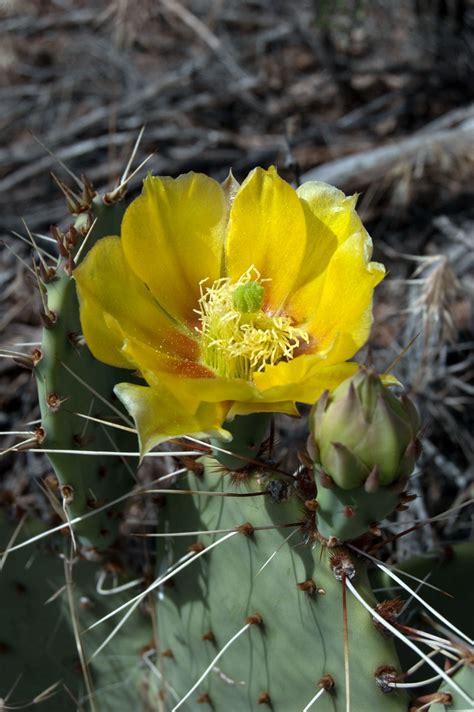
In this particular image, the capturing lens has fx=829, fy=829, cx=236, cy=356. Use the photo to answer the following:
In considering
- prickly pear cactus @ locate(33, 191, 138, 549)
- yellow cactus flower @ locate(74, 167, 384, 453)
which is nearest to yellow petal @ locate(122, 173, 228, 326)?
yellow cactus flower @ locate(74, 167, 384, 453)

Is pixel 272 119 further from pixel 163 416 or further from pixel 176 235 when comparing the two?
pixel 163 416

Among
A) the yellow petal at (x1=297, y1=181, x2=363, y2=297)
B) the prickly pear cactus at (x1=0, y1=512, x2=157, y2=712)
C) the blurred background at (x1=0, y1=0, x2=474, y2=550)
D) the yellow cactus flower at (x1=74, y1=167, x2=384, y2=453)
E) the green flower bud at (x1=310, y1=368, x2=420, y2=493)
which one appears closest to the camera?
the green flower bud at (x1=310, y1=368, x2=420, y2=493)

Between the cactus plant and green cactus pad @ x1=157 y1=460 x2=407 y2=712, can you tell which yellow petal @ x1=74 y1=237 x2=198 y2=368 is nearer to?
the cactus plant

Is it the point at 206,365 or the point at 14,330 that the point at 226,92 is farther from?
the point at 206,365

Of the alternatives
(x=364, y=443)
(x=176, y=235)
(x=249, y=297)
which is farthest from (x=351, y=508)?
(x=176, y=235)

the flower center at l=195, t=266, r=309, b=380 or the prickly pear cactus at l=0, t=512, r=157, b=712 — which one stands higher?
the flower center at l=195, t=266, r=309, b=380
